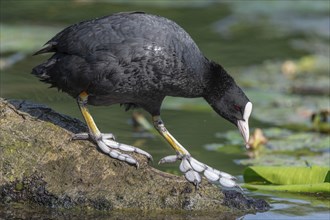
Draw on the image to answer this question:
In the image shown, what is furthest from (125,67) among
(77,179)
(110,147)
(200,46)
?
(200,46)

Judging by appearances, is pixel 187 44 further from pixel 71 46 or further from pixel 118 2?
pixel 118 2

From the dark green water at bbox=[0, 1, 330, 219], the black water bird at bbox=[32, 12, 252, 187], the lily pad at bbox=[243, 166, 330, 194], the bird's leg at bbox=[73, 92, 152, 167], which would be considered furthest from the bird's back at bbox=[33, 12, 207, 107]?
the dark green water at bbox=[0, 1, 330, 219]

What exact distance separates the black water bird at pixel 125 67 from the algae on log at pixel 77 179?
0.39 feet

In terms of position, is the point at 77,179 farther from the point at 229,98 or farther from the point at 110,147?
the point at 229,98

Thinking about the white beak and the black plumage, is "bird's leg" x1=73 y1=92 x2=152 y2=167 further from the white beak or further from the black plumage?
the white beak

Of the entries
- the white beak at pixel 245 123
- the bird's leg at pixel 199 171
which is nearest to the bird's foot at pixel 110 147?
the bird's leg at pixel 199 171

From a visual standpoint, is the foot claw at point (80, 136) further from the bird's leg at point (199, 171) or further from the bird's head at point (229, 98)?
the bird's head at point (229, 98)

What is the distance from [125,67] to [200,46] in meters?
6.47

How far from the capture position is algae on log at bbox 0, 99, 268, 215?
589cm

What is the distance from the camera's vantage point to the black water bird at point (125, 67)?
632 centimetres

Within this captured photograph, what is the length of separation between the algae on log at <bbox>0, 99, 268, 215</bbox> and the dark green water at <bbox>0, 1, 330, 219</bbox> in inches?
16.2

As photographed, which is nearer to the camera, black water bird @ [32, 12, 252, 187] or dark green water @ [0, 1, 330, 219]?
black water bird @ [32, 12, 252, 187]

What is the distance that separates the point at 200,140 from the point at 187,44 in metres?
2.13

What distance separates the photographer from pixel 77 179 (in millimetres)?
5918
